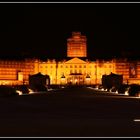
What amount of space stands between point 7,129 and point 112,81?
384 feet

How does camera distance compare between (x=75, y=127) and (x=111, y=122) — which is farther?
(x=111, y=122)

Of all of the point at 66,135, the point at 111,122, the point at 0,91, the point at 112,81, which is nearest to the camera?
the point at 66,135

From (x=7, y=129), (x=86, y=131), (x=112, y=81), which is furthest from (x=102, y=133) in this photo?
(x=112, y=81)

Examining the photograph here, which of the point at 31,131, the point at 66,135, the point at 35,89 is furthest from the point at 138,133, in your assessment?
the point at 35,89

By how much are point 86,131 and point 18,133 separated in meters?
2.35

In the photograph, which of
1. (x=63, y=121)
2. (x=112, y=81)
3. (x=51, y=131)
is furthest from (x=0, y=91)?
(x=112, y=81)

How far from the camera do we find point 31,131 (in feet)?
57.0

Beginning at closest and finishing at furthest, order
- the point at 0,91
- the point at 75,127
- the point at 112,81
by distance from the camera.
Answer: the point at 75,127 < the point at 0,91 < the point at 112,81

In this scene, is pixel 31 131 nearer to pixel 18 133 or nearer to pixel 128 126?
pixel 18 133

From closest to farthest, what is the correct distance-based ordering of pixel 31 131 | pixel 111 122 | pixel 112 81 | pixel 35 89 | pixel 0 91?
pixel 31 131
pixel 111 122
pixel 0 91
pixel 35 89
pixel 112 81

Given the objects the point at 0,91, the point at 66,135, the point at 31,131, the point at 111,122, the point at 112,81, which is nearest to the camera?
the point at 66,135

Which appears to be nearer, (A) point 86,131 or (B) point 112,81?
(A) point 86,131

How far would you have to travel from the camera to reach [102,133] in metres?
17.0

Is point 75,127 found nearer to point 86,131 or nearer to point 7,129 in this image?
point 86,131
